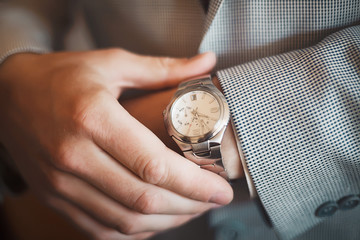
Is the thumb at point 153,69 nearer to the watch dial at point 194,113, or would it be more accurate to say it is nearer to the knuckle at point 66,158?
the watch dial at point 194,113

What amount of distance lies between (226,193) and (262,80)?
293 millimetres

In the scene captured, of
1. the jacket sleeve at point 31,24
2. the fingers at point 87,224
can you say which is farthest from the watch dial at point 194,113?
the jacket sleeve at point 31,24

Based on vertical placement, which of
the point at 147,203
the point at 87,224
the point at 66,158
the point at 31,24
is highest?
the point at 31,24

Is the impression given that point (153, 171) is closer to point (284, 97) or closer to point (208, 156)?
point (208, 156)

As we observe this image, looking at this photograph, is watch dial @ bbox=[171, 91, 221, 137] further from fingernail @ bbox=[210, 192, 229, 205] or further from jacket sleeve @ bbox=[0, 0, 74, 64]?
jacket sleeve @ bbox=[0, 0, 74, 64]

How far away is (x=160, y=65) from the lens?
82 cm

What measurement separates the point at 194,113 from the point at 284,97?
0.23 metres

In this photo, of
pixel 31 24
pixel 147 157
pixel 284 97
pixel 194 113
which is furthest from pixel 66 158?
pixel 31 24

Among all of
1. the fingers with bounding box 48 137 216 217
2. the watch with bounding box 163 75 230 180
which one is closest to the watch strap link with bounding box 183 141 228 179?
the watch with bounding box 163 75 230 180

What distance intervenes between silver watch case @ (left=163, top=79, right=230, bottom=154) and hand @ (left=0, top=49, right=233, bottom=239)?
0.24 ft

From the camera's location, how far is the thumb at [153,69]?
0.80m

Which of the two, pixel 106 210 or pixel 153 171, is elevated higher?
pixel 153 171

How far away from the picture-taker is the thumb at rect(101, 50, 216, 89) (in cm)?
80

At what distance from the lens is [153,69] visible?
0.81 metres
